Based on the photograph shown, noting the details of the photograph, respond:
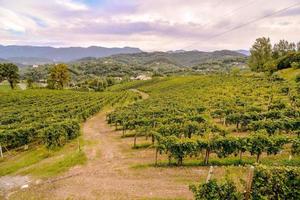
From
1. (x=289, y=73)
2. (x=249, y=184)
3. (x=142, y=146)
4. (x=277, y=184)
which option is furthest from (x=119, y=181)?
(x=289, y=73)

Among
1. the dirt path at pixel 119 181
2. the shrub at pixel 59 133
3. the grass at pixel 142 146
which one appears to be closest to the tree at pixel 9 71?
the shrub at pixel 59 133

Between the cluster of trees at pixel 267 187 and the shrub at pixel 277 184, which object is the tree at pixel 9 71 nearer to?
the cluster of trees at pixel 267 187

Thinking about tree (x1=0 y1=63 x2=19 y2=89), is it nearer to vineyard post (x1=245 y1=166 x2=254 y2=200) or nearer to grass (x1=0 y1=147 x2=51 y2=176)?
grass (x1=0 y1=147 x2=51 y2=176)

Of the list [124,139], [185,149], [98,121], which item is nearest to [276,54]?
[98,121]

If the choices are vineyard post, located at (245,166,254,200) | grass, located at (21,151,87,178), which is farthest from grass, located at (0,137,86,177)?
vineyard post, located at (245,166,254,200)

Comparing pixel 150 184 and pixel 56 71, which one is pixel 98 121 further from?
pixel 56 71
